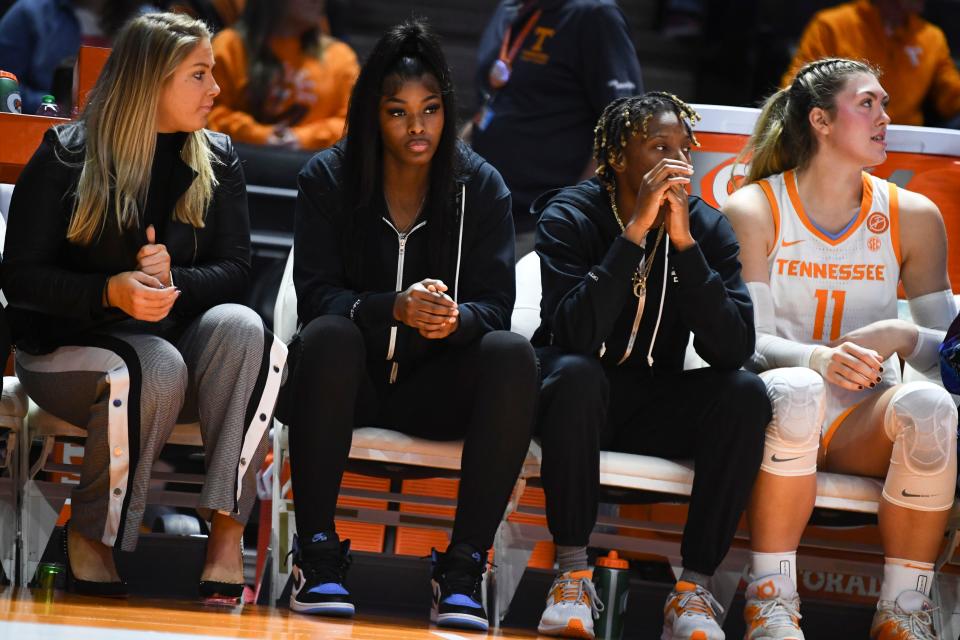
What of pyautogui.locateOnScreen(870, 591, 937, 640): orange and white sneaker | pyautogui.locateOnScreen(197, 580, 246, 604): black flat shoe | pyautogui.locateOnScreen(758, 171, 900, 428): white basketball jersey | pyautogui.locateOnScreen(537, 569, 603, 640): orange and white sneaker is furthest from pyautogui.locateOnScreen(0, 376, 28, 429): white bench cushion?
pyautogui.locateOnScreen(870, 591, 937, 640): orange and white sneaker

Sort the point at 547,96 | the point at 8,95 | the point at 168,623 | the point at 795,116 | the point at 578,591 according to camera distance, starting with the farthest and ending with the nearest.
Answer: the point at 547,96, the point at 795,116, the point at 8,95, the point at 578,591, the point at 168,623

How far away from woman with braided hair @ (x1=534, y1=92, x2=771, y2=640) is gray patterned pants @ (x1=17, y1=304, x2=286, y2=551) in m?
0.62

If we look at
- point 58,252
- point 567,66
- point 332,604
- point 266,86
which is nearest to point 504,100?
point 567,66

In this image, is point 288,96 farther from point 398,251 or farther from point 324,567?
point 324,567

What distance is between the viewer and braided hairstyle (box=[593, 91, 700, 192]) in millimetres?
3189

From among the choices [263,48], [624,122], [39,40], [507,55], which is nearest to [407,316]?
[624,122]

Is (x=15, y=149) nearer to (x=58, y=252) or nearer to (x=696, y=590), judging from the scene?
(x=58, y=252)

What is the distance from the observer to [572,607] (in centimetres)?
277

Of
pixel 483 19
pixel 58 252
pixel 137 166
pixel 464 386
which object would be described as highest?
pixel 483 19

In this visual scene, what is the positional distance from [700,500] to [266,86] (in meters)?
2.50

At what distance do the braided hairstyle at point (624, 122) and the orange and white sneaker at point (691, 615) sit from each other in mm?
983

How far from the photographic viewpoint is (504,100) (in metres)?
4.46

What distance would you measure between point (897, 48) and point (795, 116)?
6.27 feet

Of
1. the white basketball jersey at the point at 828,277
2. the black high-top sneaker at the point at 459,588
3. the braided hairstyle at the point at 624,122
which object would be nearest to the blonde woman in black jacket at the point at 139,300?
the black high-top sneaker at the point at 459,588
